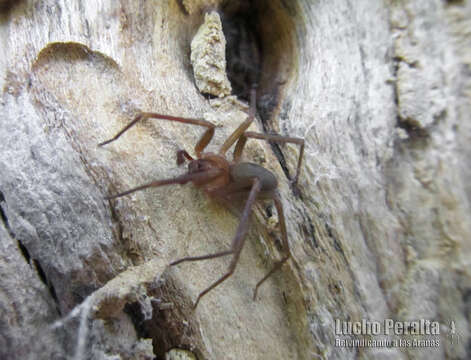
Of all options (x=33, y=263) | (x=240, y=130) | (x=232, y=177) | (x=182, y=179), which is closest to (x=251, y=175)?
(x=232, y=177)

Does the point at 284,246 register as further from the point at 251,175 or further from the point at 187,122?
the point at 187,122

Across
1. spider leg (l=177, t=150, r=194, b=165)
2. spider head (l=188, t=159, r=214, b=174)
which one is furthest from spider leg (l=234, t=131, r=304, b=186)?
spider leg (l=177, t=150, r=194, b=165)

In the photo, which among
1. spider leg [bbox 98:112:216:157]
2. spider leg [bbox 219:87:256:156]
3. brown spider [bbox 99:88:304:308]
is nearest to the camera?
brown spider [bbox 99:88:304:308]

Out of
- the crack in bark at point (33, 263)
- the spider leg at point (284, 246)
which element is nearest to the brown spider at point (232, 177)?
the spider leg at point (284, 246)

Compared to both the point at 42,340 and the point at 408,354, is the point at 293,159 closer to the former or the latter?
the point at 408,354

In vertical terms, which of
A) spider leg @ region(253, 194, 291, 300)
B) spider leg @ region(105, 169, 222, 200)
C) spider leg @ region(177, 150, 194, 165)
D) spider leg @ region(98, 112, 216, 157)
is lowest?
spider leg @ region(253, 194, 291, 300)

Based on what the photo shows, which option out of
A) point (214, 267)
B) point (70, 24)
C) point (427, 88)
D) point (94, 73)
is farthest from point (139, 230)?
point (427, 88)

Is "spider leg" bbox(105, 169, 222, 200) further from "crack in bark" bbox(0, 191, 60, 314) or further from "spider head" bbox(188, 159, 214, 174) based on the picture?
"crack in bark" bbox(0, 191, 60, 314)

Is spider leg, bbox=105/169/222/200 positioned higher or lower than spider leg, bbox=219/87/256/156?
lower
